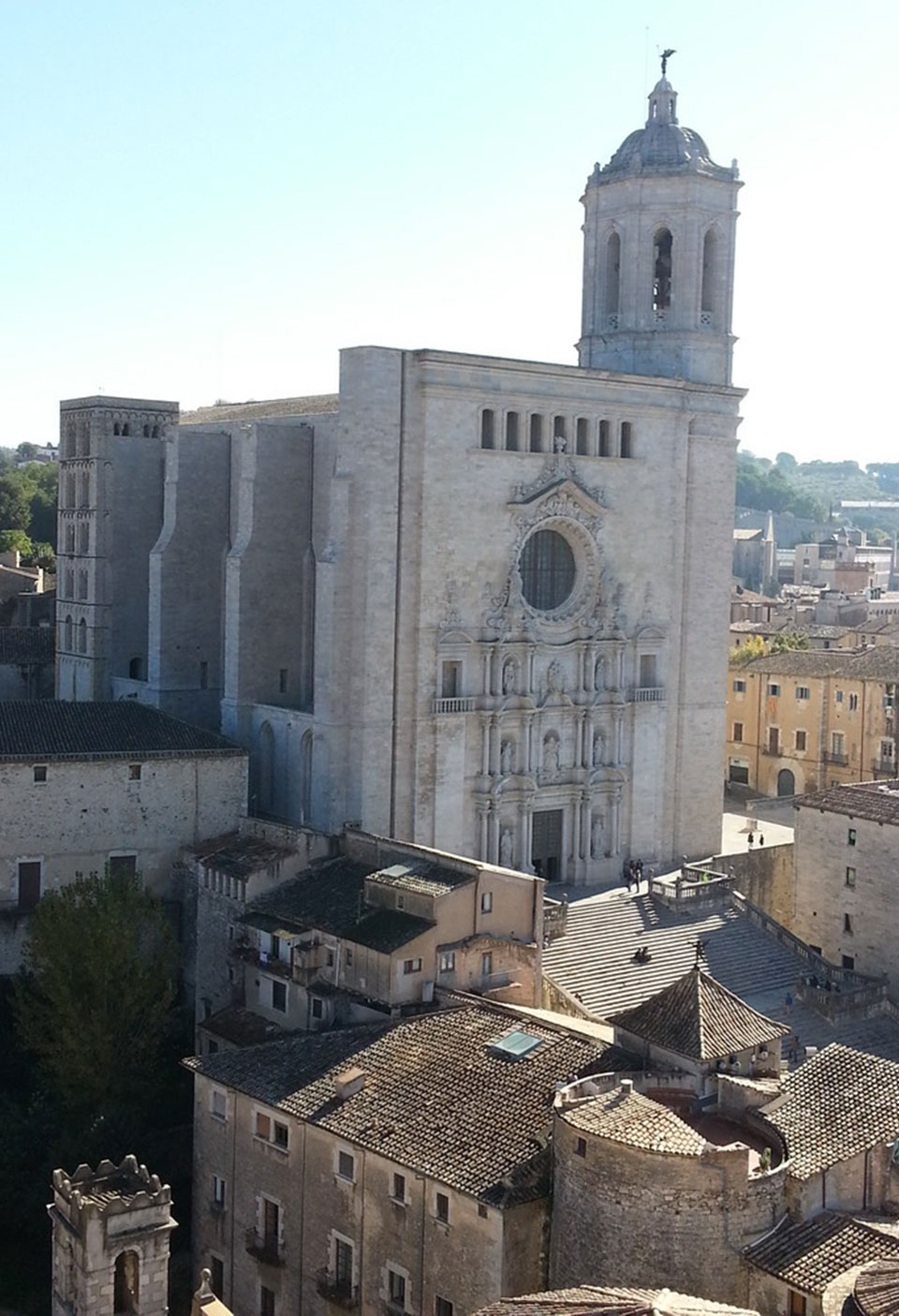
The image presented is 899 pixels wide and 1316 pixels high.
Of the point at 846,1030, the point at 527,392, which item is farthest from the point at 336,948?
the point at 527,392

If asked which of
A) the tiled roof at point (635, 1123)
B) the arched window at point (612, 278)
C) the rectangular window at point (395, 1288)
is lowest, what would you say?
the rectangular window at point (395, 1288)

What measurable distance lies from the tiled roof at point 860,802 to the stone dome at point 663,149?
1992 cm

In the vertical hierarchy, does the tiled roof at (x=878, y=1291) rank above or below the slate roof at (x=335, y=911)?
below

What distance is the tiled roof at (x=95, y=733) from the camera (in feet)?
138

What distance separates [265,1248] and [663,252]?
34.4 m

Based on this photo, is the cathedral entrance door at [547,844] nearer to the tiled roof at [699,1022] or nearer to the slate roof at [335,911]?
the slate roof at [335,911]

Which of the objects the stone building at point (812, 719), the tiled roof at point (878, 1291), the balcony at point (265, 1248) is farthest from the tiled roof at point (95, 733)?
the stone building at point (812, 719)

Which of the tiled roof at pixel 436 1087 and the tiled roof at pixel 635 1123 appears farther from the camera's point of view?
the tiled roof at pixel 436 1087

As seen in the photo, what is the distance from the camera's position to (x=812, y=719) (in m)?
69.8

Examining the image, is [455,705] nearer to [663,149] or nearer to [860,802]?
[860,802]

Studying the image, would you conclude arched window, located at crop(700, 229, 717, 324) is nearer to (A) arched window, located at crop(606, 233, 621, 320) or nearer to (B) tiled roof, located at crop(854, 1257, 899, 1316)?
(A) arched window, located at crop(606, 233, 621, 320)

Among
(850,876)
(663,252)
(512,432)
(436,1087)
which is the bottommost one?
(436,1087)

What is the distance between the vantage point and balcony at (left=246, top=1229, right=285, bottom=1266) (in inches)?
1252

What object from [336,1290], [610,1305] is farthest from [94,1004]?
[610,1305]
